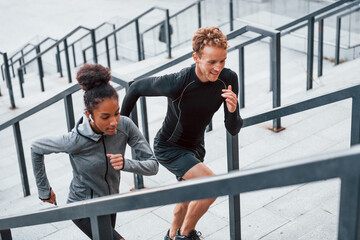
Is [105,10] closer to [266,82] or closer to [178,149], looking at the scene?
[266,82]

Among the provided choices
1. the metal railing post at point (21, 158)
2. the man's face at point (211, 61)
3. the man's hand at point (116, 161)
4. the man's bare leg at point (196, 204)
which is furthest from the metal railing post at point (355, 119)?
the metal railing post at point (21, 158)

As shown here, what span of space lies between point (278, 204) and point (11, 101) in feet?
21.9

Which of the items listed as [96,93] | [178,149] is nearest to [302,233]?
[178,149]

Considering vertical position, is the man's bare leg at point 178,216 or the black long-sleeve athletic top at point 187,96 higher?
the black long-sleeve athletic top at point 187,96

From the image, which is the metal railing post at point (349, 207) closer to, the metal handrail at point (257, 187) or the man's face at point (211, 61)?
the metal handrail at point (257, 187)

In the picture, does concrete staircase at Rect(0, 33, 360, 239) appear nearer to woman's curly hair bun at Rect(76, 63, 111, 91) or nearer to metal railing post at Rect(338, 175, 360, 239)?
woman's curly hair bun at Rect(76, 63, 111, 91)

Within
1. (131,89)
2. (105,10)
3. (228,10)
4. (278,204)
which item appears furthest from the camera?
(105,10)

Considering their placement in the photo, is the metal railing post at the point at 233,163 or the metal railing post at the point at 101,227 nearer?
the metal railing post at the point at 101,227

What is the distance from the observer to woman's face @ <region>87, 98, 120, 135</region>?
8.57ft

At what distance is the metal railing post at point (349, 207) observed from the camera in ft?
4.51

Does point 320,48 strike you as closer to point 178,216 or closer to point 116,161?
point 178,216

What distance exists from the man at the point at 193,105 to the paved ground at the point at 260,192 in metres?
0.24

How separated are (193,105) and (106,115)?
0.62 meters

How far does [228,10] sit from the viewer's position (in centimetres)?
1086
